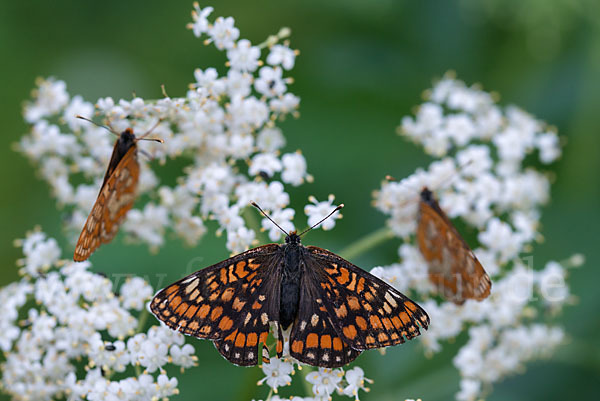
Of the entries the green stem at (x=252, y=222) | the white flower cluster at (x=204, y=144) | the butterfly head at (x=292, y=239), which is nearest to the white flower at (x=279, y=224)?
the white flower cluster at (x=204, y=144)

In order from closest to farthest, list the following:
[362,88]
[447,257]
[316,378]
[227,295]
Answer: [227,295] → [316,378] → [447,257] → [362,88]

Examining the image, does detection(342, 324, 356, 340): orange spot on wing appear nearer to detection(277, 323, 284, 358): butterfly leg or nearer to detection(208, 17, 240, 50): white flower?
detection(277, 323, 284, 358): butterfly leg

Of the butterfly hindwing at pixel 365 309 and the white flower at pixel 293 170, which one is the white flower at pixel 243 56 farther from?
the butterfly hindwing at pixel 365 309

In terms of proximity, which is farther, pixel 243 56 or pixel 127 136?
pixel 243 56

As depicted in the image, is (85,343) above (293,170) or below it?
below

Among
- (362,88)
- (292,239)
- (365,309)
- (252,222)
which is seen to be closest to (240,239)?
(252,222)

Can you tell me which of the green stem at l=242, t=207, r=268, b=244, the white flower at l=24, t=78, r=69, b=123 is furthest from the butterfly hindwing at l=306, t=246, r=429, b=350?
the white flower at l=24, t=78, r=69, b=123

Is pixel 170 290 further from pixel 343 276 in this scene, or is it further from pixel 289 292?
pixel 343 276
